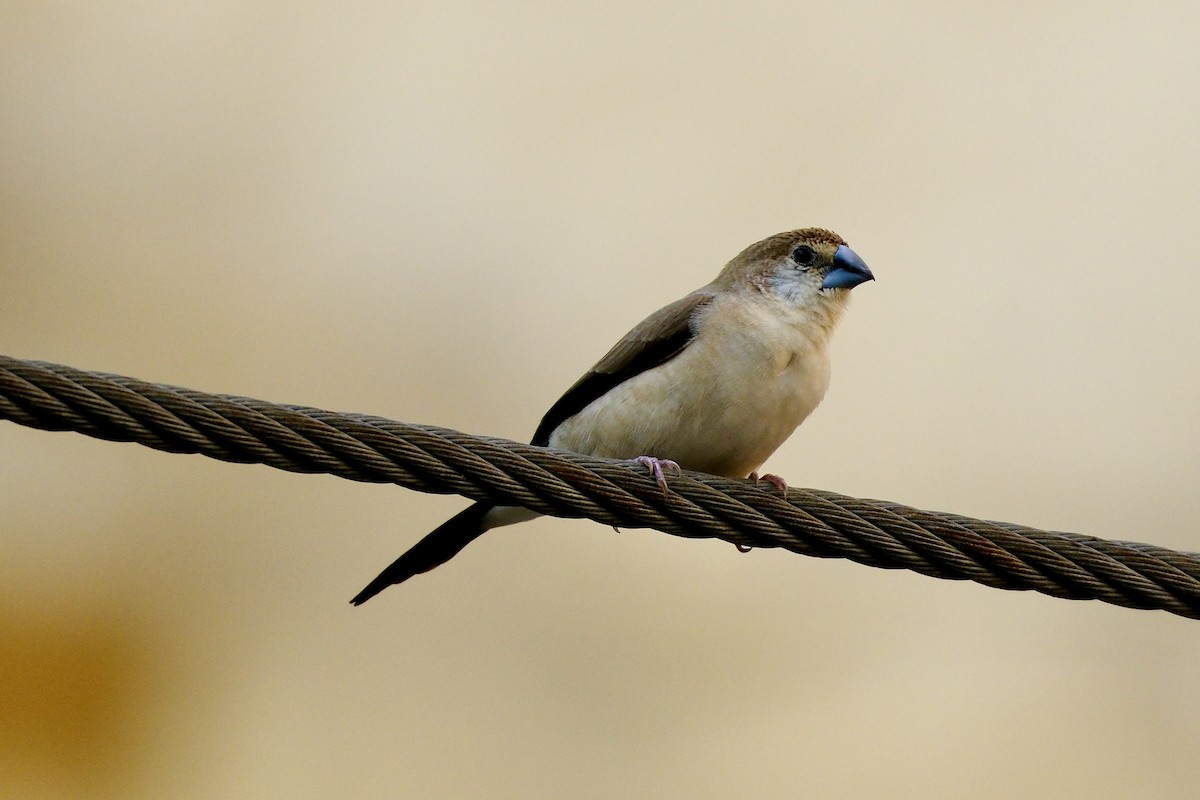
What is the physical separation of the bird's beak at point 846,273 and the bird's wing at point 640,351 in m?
0.46

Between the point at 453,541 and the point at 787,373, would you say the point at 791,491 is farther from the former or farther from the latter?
the point at 453,541

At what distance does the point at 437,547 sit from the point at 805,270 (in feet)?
5.57

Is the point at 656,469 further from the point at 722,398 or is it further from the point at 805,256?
the point at 805,256

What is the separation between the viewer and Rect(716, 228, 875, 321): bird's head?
4.18 m

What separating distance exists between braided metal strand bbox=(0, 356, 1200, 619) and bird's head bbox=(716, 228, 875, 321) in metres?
1.35

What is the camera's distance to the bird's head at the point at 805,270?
418cm

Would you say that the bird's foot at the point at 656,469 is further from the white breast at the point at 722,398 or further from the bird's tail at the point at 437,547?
the bird's tail at the point at 437,547

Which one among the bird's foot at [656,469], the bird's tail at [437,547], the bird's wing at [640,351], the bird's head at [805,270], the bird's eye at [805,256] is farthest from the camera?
the bird's eye at [805,256]

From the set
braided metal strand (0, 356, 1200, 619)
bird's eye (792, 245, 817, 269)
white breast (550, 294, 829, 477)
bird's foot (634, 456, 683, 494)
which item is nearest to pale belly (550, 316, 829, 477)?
white breast (550, 294, 829, 477)

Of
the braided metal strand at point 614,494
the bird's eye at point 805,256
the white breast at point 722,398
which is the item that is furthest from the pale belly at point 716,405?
the braided metal strand at point 614,494

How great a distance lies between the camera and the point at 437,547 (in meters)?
3.89

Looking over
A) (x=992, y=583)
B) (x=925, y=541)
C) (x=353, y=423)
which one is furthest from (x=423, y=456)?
(x=992, y=583)

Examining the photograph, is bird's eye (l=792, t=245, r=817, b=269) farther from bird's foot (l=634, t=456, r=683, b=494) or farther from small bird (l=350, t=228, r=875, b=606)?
bird's foot (l=634, t=456, r=683, b=494)

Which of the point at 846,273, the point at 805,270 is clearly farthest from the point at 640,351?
the point at 846,273
